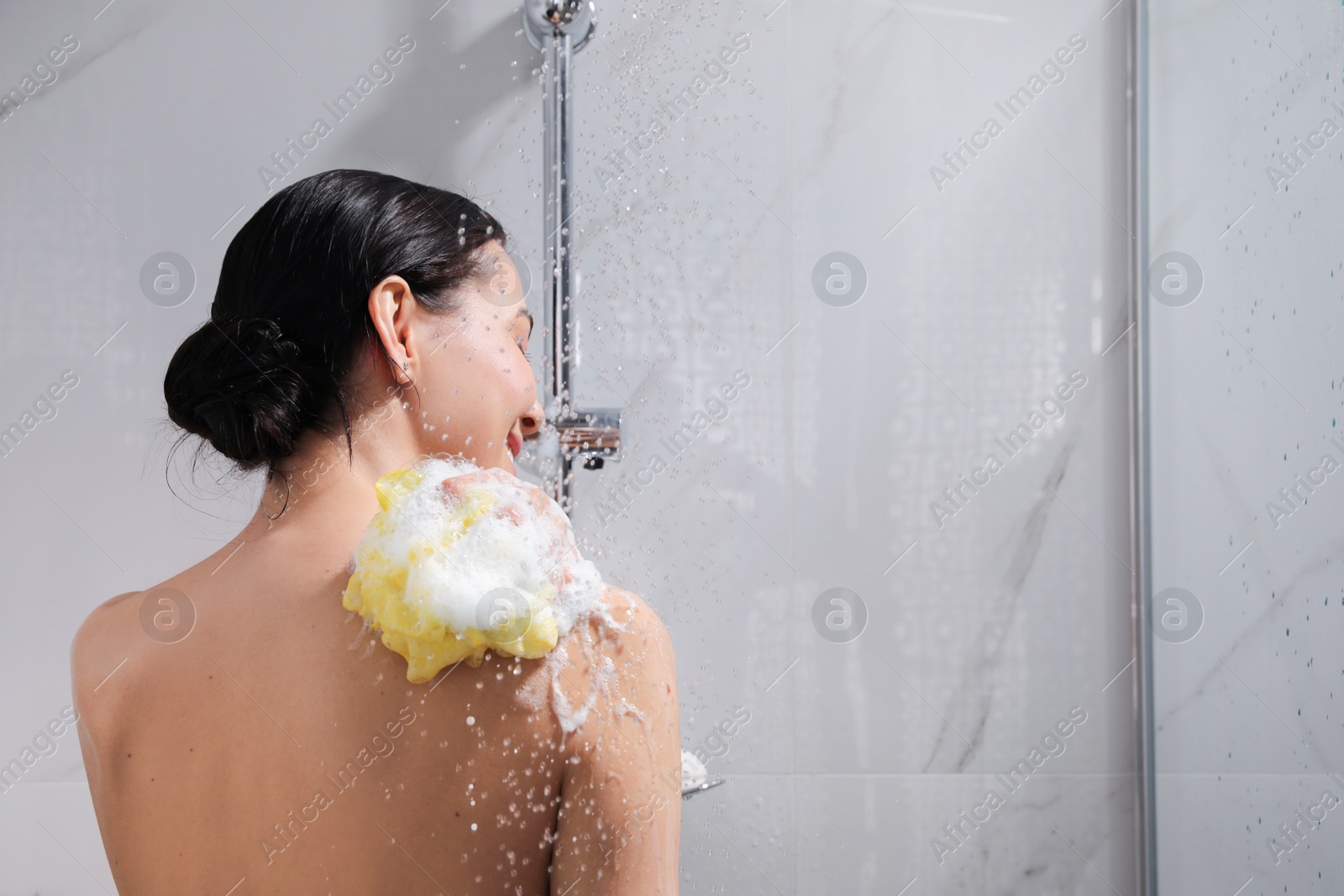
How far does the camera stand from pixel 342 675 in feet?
1.62

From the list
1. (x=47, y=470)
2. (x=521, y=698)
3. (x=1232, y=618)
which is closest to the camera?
(x=521, y=698)

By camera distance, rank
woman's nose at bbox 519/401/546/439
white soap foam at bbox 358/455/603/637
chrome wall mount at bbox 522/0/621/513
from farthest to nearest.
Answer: chrome wall mount at bbox 522/0/621/513 < woman's nose at bbox 519/401/546/439 < white soap foam at bbox 358/455/603/637

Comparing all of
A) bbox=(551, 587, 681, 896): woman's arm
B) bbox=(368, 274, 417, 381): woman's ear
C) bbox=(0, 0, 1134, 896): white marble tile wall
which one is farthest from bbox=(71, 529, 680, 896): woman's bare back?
bbox=(0, 0, 1134, 896): white marble tile wall

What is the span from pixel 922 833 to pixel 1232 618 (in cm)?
46

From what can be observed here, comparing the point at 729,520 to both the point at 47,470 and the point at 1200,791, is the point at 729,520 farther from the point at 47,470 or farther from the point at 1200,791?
the point at 47,470

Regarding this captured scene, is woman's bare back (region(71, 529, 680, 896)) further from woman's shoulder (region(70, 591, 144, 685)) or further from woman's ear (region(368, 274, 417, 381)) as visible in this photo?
woman's ear (region(368, 274, 417, 381))

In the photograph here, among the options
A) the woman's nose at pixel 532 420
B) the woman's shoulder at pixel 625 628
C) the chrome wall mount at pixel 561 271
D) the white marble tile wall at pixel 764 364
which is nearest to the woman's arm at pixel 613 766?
the woman's shoulder at pixel 625 628

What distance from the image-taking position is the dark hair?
1.80ft

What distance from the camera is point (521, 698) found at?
0.49m

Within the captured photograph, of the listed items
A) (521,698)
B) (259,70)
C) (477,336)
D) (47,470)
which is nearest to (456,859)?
(521,698)

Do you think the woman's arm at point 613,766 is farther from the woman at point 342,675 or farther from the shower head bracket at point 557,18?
the shower head bracket at point 557,18

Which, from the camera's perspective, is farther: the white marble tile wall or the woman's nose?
the white marble tile wall

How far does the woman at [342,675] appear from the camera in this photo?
49 cm

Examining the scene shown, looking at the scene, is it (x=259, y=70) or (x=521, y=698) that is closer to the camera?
(x=521, y=698)
